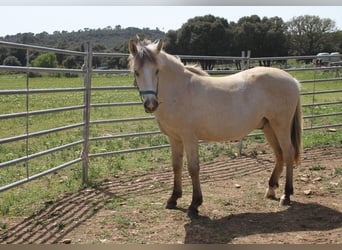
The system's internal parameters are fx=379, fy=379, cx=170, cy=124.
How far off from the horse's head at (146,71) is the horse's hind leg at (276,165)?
1797mm

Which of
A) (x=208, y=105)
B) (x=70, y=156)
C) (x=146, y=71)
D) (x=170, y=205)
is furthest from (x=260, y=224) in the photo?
(x=70, y=156)

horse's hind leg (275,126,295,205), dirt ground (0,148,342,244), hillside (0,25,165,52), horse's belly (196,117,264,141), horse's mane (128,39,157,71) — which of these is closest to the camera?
dirt ground (0,148,342,244)

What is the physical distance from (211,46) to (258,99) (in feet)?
83.2

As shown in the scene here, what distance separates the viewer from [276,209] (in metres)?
4.49

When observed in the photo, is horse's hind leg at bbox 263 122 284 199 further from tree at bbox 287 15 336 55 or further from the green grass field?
tree at bbox 287 15 336 55

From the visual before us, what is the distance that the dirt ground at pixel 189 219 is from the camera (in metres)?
3.68

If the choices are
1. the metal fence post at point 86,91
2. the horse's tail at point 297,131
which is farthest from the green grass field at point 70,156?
the horse's tail at point 297,131

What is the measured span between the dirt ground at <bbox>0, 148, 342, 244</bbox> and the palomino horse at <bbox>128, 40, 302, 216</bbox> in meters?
0.29

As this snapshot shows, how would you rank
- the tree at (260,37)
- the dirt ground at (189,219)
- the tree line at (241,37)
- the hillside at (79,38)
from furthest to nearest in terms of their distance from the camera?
the tree at (260,37)
the tree line at (241,37)
the hillside at (79,38)
the dirt ground at (189,219)

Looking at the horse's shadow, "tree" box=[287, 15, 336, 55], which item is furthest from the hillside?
"tree" box=[287, 15, 336, 55]

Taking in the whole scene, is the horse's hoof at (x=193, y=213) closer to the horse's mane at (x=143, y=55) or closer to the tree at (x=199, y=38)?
the horse's mane at (x=143, y=55)

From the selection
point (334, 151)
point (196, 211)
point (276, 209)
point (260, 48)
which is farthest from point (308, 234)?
point (260, 48)

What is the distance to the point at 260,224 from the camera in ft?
13.1

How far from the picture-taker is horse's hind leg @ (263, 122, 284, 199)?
4898 mm
